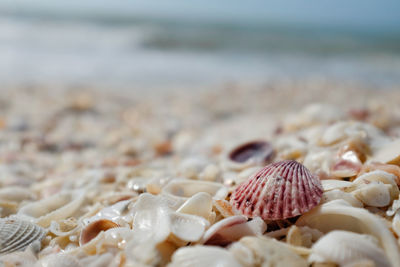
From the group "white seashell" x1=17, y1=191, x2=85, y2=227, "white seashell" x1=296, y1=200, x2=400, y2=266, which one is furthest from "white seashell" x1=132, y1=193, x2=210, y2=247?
"white seashell" x1=17, y1=191, x2=85, y2=227

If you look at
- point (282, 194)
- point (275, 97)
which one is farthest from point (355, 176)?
point (275, 97)

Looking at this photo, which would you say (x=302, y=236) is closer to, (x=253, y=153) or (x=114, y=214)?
(x=114, y=214)

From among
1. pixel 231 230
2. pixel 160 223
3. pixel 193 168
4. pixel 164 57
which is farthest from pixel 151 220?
pixel 164 57

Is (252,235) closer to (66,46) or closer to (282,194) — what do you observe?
(282,194)

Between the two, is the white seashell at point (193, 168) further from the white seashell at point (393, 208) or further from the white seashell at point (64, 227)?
the white seashell at point (393, 208)

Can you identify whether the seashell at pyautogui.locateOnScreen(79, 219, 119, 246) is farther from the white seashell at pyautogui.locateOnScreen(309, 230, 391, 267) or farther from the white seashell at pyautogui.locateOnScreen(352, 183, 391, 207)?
the white seashell at pyautogui.locateOnScreen(352, 183, 391, 207)

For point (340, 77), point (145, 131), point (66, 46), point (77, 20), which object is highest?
point (77, 20)
